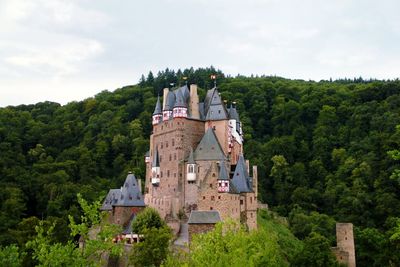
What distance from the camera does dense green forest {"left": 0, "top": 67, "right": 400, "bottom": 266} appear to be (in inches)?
2584

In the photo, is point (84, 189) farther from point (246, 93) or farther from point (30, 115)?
point (246, 93)

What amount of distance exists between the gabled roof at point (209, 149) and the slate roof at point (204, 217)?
6.44 metres

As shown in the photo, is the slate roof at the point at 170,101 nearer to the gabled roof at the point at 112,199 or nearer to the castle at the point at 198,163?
the castle at the point at 198,163

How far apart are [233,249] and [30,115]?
8225 cm

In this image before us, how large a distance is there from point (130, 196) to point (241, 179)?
36.9ft

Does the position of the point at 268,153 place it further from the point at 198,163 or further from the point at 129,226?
the point at 129,226

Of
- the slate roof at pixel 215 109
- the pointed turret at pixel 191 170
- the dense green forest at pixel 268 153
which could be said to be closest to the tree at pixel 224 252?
the pointed turret at pixel 191 170

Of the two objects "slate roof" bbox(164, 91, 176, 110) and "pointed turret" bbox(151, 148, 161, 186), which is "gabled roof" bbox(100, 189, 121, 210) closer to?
"pointed turret" bbox(151, 148, 161, 186)

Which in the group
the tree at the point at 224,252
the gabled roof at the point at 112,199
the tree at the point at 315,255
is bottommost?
the tree at the point at 315,255

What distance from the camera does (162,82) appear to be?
105312 mm

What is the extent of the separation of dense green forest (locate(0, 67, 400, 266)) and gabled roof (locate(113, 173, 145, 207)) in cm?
829

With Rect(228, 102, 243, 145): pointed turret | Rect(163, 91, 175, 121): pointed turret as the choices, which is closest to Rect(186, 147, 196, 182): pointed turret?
Rect(228, 102, 243, 145): pointed turret

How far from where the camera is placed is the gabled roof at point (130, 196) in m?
53.0

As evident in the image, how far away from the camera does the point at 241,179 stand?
1967 inches
